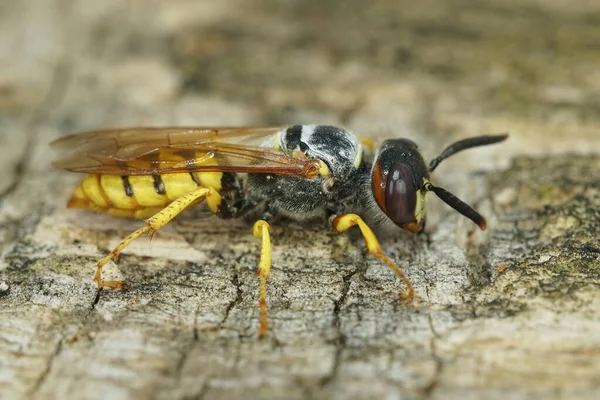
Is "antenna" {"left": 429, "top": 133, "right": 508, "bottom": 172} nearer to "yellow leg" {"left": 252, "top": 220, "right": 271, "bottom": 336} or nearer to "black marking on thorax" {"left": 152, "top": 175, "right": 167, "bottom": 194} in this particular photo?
"yellow leg" {"left": 252, "top": 220, "right": 271, "bottom": 336}

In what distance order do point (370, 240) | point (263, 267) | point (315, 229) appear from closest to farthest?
point (263, 267), point (370, 240), point (315, 229)

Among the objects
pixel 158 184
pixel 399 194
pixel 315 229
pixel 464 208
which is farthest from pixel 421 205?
pixel 158 184

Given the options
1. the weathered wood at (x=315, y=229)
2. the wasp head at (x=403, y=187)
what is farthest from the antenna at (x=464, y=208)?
the weathered wood at (x=315, y=229)

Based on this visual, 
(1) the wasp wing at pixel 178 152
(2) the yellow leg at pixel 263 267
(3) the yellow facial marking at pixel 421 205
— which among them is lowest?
(2) the yellow leg at pixel 263 267

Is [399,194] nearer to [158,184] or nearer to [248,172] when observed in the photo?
[248,172]

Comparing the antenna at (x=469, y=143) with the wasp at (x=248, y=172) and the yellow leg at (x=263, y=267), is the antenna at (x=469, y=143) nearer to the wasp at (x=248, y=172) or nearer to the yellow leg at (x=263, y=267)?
the wasp at (x=248, y=172)

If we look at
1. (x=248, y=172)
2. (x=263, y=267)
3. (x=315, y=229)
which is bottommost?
(x=263, y=267)
